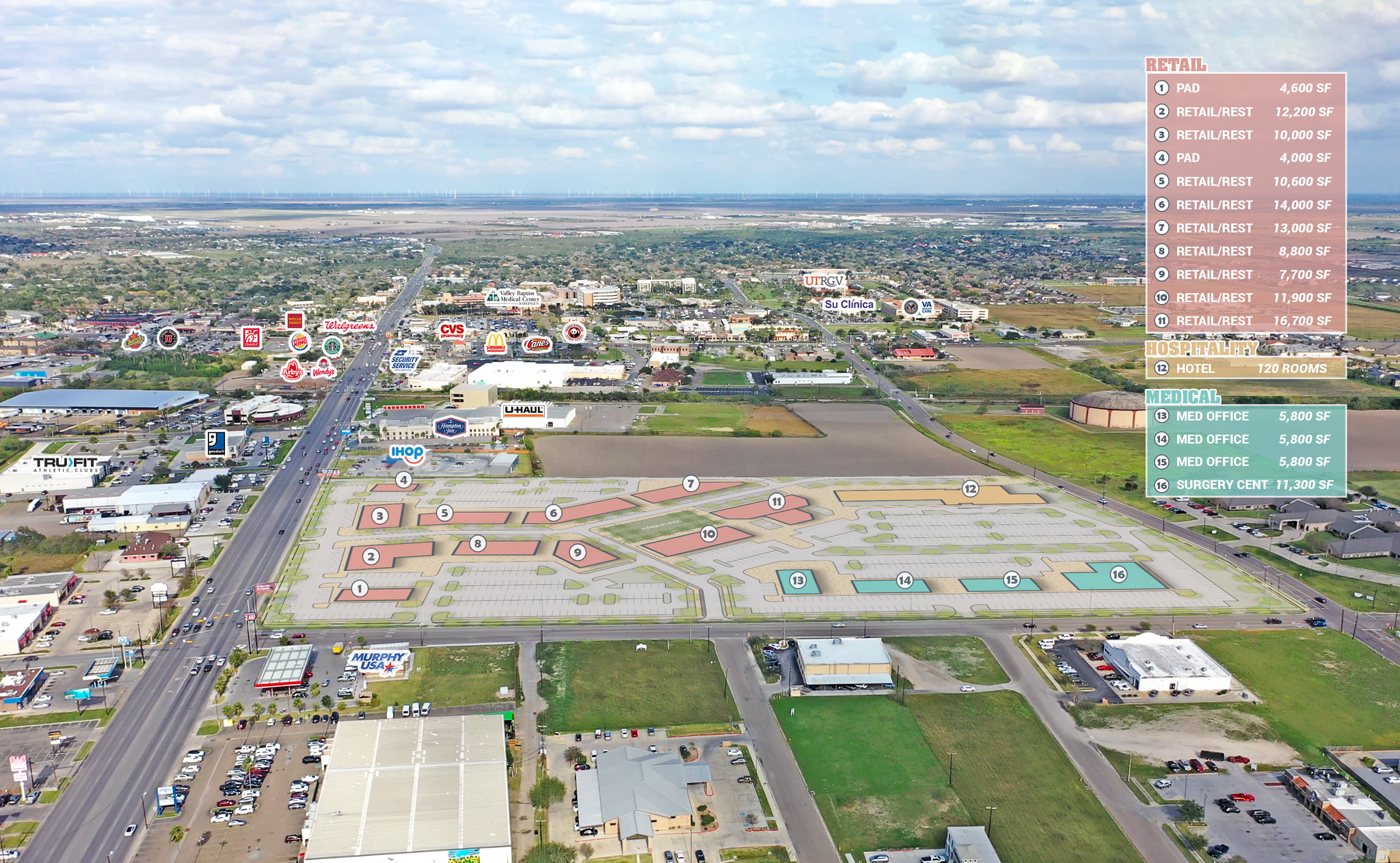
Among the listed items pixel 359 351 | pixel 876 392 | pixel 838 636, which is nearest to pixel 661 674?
pixel 838 636

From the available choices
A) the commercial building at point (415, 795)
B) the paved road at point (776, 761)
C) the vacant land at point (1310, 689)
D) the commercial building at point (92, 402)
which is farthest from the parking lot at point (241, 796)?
the commercial building at point (92, 402)

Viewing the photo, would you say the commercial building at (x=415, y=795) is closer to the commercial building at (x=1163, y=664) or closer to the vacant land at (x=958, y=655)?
the vacant land at (x=958, y=655)

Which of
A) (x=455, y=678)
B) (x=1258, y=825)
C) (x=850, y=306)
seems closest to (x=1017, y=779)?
(x=1258, y=825)

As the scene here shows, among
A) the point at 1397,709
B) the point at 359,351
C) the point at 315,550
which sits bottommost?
the point at 1397,709

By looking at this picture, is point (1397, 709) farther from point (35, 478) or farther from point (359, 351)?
point (359, 351)

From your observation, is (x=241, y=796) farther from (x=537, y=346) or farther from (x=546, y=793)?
(x=537, y=346)

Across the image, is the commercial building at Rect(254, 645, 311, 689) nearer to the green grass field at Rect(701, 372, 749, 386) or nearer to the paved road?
the paved road
